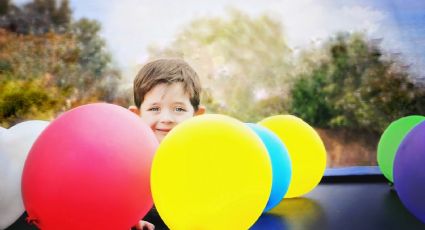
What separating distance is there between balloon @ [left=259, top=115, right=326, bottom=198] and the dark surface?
142mm

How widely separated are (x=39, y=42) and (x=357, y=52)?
15.8 feet

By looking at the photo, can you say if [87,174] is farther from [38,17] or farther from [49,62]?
[38,17]

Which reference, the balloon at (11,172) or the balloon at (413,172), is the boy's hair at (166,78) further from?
the balloon at (413,172)

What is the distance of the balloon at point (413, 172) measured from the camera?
5.67ft

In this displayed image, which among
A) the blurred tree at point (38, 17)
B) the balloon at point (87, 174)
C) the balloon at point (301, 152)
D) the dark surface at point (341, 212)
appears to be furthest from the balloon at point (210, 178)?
the blurred tree at point (38, 17)

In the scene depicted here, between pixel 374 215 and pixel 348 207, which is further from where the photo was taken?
pixel 348 207

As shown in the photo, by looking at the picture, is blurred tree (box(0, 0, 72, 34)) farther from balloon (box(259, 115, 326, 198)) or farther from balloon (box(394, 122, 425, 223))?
balloon (box(394, 122, 425, 223))

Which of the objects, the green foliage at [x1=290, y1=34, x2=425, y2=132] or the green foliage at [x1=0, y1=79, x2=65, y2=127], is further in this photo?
the green foliage at [x1=290, y1=34, x2=425, y2=132]

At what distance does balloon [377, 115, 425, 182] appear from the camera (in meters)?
2.99

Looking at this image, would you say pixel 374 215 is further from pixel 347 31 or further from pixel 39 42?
pixel 39 42

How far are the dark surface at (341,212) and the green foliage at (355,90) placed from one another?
9.32 ft

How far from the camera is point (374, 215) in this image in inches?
90.7

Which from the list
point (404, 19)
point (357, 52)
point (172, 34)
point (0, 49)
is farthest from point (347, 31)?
point (0, 49)

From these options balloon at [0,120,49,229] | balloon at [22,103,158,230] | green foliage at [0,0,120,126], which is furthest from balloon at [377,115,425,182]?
green foliage at [0,0,120,126]
